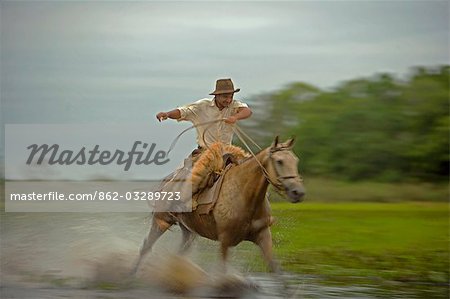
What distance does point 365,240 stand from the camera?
13828mm

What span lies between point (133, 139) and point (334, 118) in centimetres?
597

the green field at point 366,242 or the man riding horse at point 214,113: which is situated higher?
the man riding horse at point 214,113

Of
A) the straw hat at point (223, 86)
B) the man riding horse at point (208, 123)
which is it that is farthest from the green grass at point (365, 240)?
the straw hat at point (223, 86)

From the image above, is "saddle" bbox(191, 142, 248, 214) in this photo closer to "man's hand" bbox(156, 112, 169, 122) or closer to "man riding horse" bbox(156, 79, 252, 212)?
"man riding horse" bbox(156, 79, 252, 212)

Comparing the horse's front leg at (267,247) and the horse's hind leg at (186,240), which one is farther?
the horse's hind leg at (186,240)

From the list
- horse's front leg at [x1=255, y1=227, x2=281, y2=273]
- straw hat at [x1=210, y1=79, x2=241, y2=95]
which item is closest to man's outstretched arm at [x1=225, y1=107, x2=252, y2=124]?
straw hat at [x1=210, y1=79, x2=241, y2=95]

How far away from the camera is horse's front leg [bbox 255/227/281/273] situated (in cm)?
836

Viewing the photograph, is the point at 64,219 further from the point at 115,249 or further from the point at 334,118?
the point at 334,118

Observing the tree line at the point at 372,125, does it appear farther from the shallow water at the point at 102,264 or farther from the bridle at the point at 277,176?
the bridle at the point at 277,176

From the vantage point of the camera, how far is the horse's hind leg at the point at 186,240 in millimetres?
9352

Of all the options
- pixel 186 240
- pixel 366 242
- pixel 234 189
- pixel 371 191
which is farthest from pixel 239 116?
pixel 371 191

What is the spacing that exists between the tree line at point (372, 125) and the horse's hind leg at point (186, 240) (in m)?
4.20

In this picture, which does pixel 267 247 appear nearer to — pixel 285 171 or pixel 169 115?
pixel 285 171

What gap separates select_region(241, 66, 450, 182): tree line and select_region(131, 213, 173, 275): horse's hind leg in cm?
438
